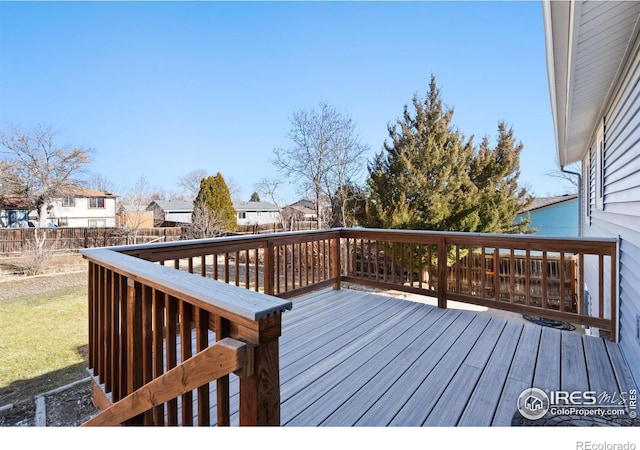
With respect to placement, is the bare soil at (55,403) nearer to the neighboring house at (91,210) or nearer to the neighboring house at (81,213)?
the neighboring house at (81,213)

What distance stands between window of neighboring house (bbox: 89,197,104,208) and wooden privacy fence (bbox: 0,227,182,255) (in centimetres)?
939

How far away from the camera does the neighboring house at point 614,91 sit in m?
1.98

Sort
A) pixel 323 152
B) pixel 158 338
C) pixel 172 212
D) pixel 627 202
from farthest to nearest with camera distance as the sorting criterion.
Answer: pixel 172 212 < pixel 323 152 < pixel 627 202 < pixel 158 338

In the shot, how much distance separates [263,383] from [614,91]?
4.21m

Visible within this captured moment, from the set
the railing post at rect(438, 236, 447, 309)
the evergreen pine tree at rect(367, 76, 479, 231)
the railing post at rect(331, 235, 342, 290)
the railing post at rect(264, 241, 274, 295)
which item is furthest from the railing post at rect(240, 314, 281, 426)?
the evergreen pine tree at rect(367, 76, 479, 231)

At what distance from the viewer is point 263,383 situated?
940mm

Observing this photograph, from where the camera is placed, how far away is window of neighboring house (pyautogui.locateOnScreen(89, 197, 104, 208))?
21.5m

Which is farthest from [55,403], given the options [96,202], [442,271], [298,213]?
[96,202]

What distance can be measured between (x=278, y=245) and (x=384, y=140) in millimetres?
9176

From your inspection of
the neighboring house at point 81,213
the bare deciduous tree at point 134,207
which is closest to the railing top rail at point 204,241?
the bare deciduous tree at point 134,207

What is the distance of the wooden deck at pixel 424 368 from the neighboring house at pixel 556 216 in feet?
40.6

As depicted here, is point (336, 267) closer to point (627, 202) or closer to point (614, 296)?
point (614, 296)

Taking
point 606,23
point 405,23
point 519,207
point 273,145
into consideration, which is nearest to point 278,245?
point 606,23

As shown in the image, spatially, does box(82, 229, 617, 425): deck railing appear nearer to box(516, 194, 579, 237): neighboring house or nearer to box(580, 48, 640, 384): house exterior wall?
box(580, 48, 640, 384): house exterior wall
